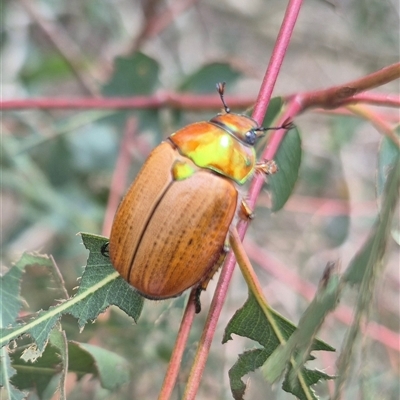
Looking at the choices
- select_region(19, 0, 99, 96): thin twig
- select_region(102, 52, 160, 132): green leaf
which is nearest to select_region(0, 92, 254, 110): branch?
select_region(102, 52, 160, 132): green leaf

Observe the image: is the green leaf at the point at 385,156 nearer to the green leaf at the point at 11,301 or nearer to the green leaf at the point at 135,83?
the green leaf at the point at 11,301

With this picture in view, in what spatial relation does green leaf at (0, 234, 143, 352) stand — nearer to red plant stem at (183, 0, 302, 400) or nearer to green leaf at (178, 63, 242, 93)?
red plant stem at (183, 0, 302, 400)

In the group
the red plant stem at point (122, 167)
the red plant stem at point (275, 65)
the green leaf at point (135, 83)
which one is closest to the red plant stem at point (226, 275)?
the red plant stem at point (275, 65)

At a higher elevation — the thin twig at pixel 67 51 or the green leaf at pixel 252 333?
the thin twig at pixel 67 51

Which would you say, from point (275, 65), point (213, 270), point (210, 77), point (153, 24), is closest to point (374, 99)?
point (275, 65)

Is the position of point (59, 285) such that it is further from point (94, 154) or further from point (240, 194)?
point (94, 154)

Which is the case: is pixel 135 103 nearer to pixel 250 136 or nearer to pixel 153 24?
pixel 250 136
